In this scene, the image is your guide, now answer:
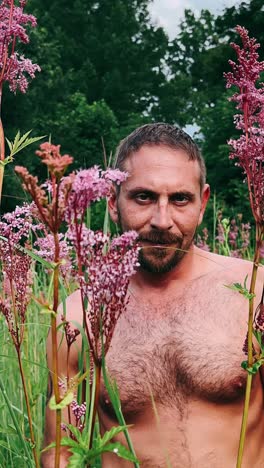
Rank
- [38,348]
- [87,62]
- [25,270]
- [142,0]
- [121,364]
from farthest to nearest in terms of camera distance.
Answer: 1. [142,0]
2. [87,62]
3. [38,348]
4. [121,364]
5. [25,270]

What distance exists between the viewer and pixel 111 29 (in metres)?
36.5

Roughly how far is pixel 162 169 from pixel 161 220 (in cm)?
35

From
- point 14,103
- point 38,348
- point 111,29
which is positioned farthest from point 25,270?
point 111,29

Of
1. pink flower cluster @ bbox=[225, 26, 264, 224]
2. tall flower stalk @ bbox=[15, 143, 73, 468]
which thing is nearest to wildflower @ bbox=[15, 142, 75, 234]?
tall flower stalk @ bbox=[15, 143, 73, 468]

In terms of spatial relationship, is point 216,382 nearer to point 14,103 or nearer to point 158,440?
point 158,440

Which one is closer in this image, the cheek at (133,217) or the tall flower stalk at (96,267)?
the tall flower stalk at (96,267)

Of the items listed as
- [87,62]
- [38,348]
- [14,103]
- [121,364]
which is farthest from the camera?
[87,62]

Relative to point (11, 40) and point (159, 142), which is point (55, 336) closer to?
point (11, 40)

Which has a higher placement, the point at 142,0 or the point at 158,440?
the point at 142,0

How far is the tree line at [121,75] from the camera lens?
915 inches

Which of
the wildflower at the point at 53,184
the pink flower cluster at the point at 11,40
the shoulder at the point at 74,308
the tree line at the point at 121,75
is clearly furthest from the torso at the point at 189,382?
the tree line at the point at 121,75

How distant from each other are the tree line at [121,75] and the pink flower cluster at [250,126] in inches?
772

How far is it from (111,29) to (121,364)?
3525 centimetres

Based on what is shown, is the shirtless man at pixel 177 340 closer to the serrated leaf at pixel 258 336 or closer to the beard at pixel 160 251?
the beard at pixel 160 251
